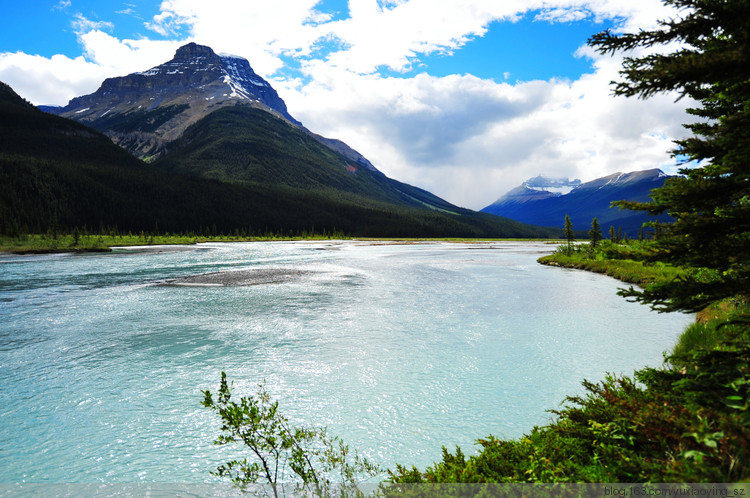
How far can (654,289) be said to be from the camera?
6.36m

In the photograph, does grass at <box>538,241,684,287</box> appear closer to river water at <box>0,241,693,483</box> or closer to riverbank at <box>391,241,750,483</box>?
riverbank at <box>391,241,750,483</box>

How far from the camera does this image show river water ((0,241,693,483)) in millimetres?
9641

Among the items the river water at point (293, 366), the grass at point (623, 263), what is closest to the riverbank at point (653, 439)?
the grass at point (623, 263)

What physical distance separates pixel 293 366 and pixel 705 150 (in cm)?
1410

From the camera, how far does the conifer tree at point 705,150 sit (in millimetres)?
5520

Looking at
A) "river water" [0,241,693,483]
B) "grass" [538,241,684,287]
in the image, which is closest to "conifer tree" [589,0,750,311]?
"grass" [538,241,684,287]

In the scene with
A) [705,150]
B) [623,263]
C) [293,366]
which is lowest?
[293,366]

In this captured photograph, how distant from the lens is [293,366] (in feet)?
49.8

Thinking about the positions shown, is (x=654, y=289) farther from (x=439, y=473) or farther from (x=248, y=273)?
(x=248, y=273)

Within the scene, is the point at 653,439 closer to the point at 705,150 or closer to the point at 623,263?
the point at 705,150

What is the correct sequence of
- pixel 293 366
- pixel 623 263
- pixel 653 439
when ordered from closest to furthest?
pixel 653 439 → pixel 293 366 → pixel 623 263

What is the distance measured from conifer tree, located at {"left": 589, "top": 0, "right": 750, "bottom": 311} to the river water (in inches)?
241

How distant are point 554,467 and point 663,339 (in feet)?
55.6

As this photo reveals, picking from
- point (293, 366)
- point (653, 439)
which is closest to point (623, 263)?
point (293, 366)
